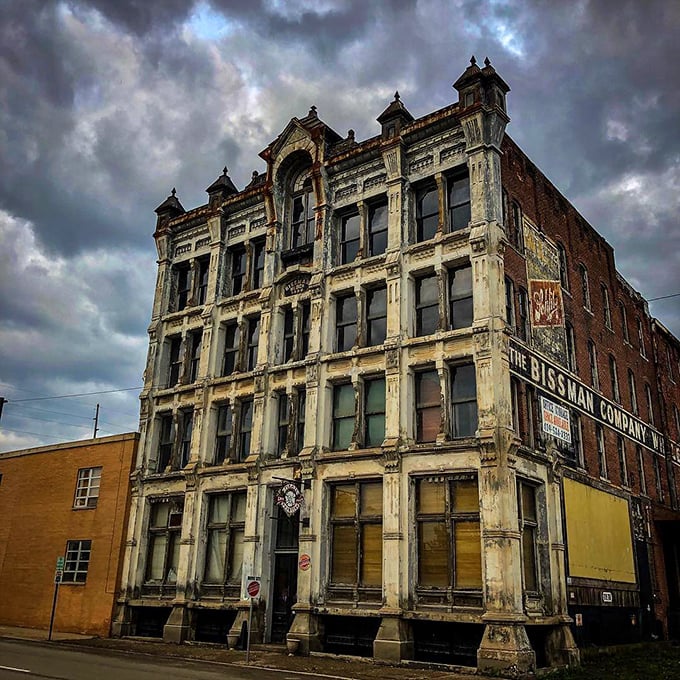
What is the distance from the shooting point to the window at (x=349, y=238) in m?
27.3

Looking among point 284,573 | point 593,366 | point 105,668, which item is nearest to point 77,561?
point 284,573

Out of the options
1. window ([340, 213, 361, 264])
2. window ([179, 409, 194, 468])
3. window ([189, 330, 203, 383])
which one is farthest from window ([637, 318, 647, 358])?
window ([179, 409, 194, 468])

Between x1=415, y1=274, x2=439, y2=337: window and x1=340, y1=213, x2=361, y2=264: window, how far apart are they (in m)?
3.38

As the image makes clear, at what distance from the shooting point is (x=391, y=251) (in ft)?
82.7

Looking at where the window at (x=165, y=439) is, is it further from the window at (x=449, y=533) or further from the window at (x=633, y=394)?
the window at (x=633, y=394)

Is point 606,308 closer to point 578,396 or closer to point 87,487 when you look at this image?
point 578,396

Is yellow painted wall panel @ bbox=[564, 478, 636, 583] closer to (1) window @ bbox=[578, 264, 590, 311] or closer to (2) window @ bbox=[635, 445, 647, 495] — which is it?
(2) window @ bbox=[635, 445, 647, 495]

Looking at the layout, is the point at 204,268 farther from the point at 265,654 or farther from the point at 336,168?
the point at 265,654

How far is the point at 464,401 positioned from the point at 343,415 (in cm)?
469

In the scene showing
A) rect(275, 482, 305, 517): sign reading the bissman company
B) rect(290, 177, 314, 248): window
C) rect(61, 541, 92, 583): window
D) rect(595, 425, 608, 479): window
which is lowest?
rect(61, 541, 92, 583): window

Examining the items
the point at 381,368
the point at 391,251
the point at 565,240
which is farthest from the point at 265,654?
the point at 565,240

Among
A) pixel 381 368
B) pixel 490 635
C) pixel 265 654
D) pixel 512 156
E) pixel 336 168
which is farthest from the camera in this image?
pixel 336 168

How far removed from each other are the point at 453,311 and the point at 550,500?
6.76 meters

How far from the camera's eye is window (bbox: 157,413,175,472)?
3042 centimetres
